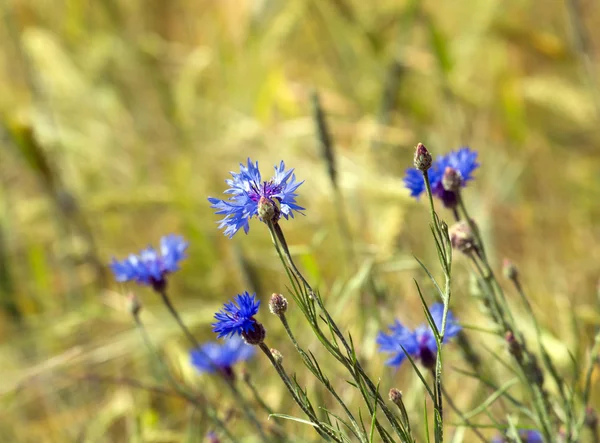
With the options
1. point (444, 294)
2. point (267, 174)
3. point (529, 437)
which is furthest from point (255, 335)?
point (267, 174)

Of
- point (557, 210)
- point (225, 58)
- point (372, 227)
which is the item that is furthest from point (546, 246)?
point (225, 58)

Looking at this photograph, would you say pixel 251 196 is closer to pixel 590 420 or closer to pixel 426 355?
pixel 426 355

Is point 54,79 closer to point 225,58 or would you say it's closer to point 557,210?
point 225,58

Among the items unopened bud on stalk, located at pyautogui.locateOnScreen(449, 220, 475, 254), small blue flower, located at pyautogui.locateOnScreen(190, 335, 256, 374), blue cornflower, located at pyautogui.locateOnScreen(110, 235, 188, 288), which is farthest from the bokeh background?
unopened bud on stalk, located at pyautogui.locateOnScreen(449, 220, 475, 254)

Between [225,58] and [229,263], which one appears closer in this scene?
[229,263]

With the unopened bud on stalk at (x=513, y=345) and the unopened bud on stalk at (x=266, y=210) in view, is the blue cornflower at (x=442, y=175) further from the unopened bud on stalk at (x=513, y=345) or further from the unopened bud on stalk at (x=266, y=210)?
the unopened bud on stalk at (x=266, y=210)

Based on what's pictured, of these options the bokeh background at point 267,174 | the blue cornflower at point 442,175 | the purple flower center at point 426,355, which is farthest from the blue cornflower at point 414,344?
the bokeh background at point 267,174

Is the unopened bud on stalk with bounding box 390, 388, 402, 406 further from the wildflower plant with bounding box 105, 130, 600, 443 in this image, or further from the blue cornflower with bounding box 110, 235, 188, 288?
the blue cornflower with bounding box 110, 235, 188, 288
